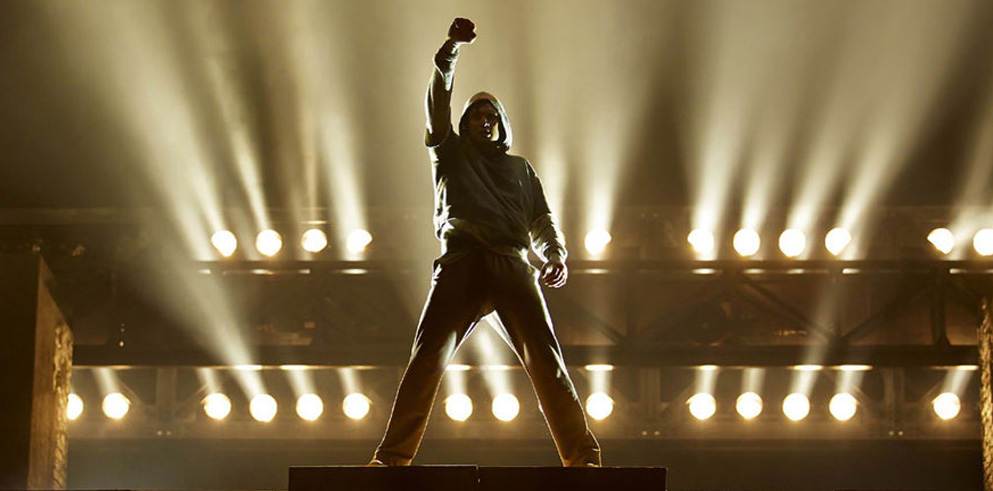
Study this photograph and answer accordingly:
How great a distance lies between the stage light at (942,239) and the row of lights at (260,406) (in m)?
3.57

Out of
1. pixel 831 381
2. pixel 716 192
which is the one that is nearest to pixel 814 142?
pixel 716 192

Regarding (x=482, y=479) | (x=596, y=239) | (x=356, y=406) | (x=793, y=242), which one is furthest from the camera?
(x=356, y=406)

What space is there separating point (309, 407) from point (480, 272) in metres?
3.77

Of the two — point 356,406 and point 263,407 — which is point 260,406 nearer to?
point 263,407

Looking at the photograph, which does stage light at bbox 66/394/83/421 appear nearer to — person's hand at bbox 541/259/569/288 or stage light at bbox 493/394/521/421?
stage light at bbox 493/394/521/421

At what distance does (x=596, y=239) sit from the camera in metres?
8.33

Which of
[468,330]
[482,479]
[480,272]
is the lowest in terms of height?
[482,479]

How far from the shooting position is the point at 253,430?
877 centimetres

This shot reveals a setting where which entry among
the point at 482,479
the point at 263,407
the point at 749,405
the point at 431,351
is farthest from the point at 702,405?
the point at 482,479

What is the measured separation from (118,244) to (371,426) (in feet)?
6.24

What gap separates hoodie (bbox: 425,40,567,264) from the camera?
5145 millimetres

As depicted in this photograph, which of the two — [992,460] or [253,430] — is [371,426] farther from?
[992,460]

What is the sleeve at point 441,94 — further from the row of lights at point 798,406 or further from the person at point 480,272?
the row of lights at point 798,406

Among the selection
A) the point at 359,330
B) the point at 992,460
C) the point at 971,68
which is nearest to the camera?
the point at 992,460
